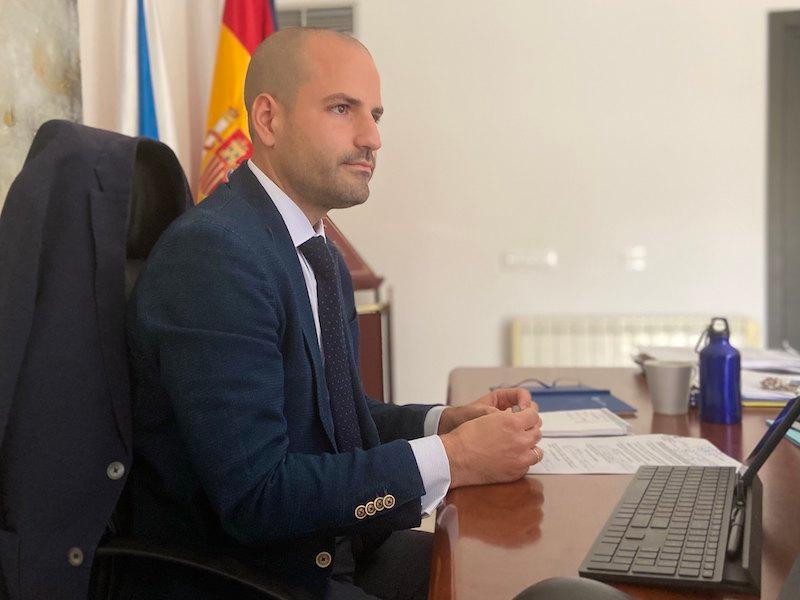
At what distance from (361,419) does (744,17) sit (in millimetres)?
3043


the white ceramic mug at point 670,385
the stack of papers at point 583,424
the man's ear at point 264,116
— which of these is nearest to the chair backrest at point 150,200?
the man's ear at point 264,116

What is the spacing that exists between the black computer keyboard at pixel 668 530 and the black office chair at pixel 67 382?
37 cm

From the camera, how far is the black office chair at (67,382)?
100 cm

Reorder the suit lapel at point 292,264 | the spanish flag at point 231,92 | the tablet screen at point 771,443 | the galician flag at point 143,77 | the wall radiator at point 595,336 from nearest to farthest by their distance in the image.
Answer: the tablet screen at point 771,443 → the suit lapel at point 292,264 → the galician flag at point 143,77 → the spanish flag at point 231,92 → the wall radiator at point 595,336

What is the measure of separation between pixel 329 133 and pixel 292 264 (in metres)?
0.27

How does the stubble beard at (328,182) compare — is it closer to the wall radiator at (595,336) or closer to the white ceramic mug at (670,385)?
the white ceramic mug at (670,385)

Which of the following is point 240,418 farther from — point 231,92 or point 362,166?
point 231,92

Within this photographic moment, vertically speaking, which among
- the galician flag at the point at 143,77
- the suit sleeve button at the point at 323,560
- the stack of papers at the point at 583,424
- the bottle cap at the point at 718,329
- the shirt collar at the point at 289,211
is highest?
the galician flag at the point at 143,77

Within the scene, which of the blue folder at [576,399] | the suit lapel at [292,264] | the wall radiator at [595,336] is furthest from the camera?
the wall radiator at [595,336]

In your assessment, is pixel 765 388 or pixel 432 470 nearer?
pixel 432 470

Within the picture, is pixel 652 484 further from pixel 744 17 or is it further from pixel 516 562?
pixel 744 17

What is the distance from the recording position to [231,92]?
2.87m

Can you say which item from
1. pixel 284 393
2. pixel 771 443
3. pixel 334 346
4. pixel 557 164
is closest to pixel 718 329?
pixel 771 443

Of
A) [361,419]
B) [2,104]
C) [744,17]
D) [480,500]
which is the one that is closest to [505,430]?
[480,500]
